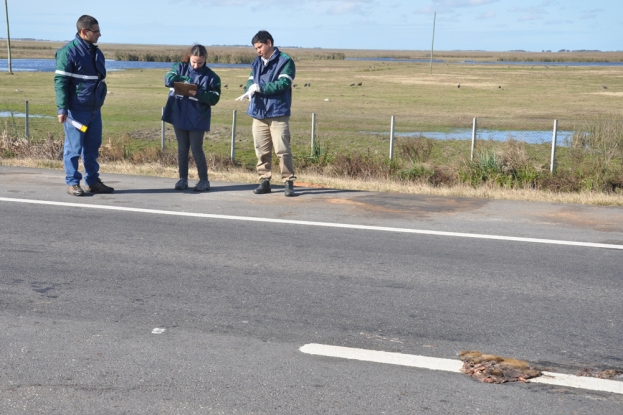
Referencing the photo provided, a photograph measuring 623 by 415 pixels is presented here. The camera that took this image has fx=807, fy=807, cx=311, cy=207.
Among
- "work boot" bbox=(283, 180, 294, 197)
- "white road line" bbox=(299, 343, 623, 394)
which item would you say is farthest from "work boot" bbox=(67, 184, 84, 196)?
"white road line" bbox=(299, 343, 623, 394)

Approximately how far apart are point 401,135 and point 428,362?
24740 millimetres

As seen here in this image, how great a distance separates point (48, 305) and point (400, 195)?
5.74 meters

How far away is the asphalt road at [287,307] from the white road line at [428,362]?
0.07m

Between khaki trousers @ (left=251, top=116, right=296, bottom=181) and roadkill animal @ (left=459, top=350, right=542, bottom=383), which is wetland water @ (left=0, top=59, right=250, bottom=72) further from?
roadkill animal @ (left=459, top=350, right=542, bottom=383)

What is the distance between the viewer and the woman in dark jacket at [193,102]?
10.1 metres

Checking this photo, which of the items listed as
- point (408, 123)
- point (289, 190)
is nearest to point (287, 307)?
point (289, 190)

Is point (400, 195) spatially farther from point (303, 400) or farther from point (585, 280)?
point (303, 400)

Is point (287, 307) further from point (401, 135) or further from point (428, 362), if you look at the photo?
point (401, 135)

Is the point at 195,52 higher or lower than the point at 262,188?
higher

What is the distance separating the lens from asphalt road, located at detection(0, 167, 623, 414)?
413cm

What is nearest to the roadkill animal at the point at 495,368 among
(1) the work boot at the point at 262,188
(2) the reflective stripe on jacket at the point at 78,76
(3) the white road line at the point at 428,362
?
(3) the white road line at the point at 428,362

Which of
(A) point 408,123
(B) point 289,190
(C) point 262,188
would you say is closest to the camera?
(B) point 289,190

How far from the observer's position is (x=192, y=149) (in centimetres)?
1055

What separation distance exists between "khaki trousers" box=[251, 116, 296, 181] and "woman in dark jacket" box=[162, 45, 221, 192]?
2.23ft
